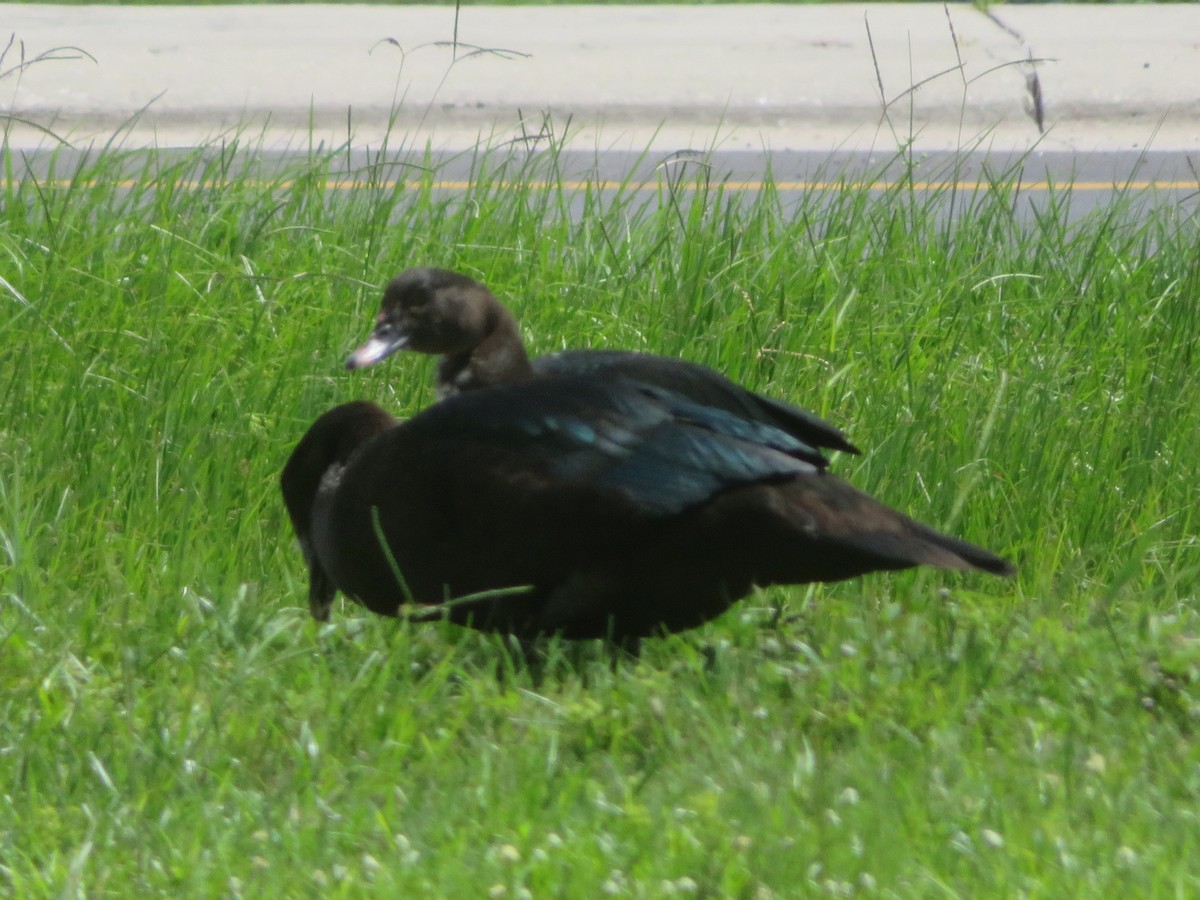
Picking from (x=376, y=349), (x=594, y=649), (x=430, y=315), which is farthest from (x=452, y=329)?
(x=594, y=649)

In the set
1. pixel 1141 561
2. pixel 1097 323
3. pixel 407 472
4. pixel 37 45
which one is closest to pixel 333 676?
pixel 407 472

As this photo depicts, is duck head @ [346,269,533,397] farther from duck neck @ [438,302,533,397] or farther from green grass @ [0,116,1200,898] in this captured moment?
green grass @ [0,116,1200,898]

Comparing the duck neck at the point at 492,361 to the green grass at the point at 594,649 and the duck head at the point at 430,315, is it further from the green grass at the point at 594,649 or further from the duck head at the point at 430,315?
the green grass at the point at 594,649

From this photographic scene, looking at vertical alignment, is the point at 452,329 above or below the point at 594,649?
above

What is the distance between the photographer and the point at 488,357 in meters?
3.79

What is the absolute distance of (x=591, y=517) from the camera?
3.17m

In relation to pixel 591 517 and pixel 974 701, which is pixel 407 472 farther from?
pixel 974 701

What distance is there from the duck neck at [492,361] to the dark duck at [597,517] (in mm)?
399

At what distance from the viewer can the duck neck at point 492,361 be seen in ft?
12.4

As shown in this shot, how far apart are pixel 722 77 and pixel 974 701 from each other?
769 centimetres

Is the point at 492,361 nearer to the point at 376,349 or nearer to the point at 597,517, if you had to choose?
the point at 376,349

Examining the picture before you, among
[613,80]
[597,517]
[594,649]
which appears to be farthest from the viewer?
[613,80]

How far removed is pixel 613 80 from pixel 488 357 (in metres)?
6.88

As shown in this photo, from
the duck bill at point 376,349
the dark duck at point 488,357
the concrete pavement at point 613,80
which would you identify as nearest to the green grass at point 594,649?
the dark duck at point 488,357
